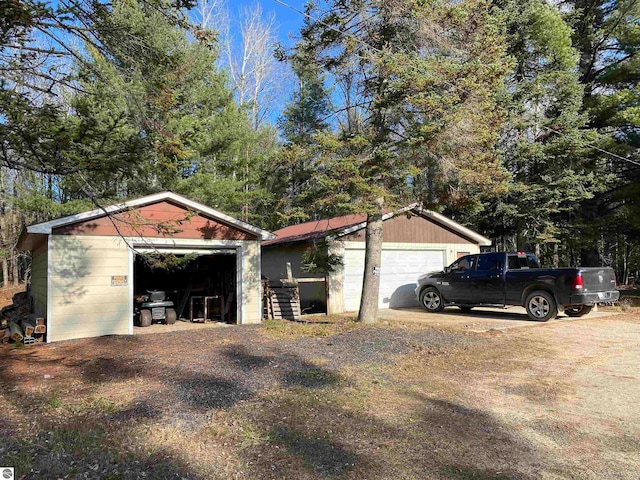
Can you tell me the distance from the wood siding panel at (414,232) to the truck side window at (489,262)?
3274 mm

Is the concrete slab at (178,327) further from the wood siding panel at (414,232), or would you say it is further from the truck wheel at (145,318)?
the wood siding panel at (414,232)

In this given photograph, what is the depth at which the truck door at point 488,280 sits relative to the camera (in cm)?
1262

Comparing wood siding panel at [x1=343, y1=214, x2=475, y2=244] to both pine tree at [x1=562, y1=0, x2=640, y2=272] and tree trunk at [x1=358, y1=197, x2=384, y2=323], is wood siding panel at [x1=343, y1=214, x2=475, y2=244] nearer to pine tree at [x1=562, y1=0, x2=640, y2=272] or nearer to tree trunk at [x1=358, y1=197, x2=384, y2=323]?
tree trunk at [x1=358, y1=197, x2=384, y2=323]

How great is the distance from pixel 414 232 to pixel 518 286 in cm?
528

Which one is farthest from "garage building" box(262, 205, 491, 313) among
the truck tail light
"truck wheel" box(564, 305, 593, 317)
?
"truck wheel" box(564, 305, 593, 317)

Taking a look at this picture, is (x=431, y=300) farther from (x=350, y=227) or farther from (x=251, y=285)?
(x=251, y=285)

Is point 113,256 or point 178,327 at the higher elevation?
point 113,256

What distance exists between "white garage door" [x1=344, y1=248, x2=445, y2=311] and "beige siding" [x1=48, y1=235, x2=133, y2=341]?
23.8ft

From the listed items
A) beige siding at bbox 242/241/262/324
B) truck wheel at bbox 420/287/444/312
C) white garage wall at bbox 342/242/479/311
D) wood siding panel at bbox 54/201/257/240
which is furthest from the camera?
white garage wall at bbox 342/242/479/311

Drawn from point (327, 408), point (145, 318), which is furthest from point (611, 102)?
point (145, 318)

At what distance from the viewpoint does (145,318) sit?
12.3 metres

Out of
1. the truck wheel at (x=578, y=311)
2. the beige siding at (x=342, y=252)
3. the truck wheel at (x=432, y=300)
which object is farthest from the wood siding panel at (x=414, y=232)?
the truck wheel at (x=578, y=311)

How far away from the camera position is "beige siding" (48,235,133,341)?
387 inches
